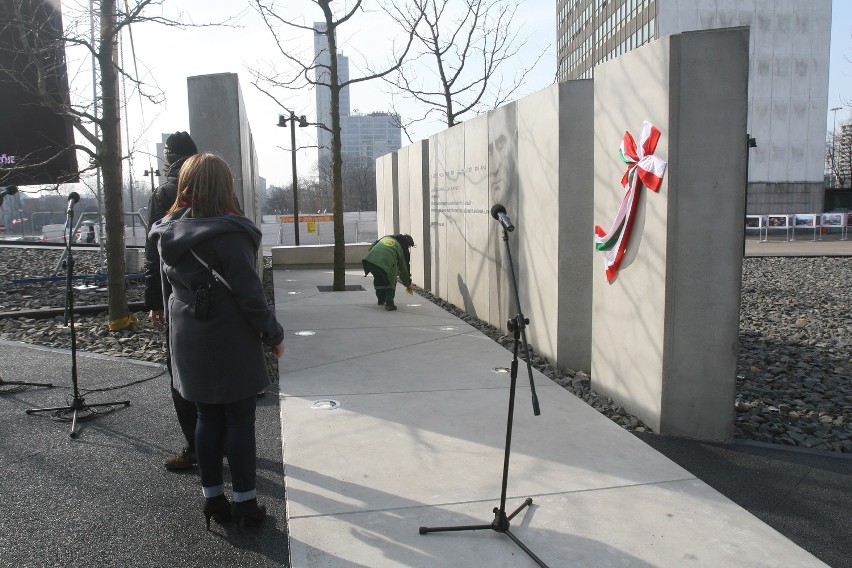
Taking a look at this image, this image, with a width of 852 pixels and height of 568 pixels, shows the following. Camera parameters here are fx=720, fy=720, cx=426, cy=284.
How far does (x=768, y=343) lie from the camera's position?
8508mm

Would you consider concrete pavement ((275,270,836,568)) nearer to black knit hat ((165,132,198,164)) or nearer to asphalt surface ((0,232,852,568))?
asphalt surface ((0,232,852,568))

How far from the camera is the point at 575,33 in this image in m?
74.5

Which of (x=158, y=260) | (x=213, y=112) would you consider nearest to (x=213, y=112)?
(x=213, y=112)

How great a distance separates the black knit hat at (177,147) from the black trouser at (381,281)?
5838 millimetres

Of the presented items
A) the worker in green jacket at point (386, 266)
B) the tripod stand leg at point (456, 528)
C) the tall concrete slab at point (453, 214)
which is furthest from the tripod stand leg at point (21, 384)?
the tall concrete slab at point (453, 214)

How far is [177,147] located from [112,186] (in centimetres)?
482

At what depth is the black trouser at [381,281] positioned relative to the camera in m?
10.4

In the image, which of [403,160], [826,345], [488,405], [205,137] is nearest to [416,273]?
[403,160]

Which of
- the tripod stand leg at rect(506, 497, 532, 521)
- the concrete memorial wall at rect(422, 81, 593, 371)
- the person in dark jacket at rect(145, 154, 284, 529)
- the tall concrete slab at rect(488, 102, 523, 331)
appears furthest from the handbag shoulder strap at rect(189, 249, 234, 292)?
the tall concrete slab at rect(488, 102, 523, 331)

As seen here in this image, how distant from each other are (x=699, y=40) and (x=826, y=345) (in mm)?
5086

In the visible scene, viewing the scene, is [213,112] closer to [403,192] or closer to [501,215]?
[501,215]

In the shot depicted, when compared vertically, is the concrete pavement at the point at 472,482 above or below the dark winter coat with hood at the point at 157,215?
below

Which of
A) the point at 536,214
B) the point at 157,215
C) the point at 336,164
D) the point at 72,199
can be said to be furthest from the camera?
the point at 336,164

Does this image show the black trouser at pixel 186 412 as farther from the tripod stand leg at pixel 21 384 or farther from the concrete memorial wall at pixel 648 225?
the concrete memorial wall at pixel 648 225
